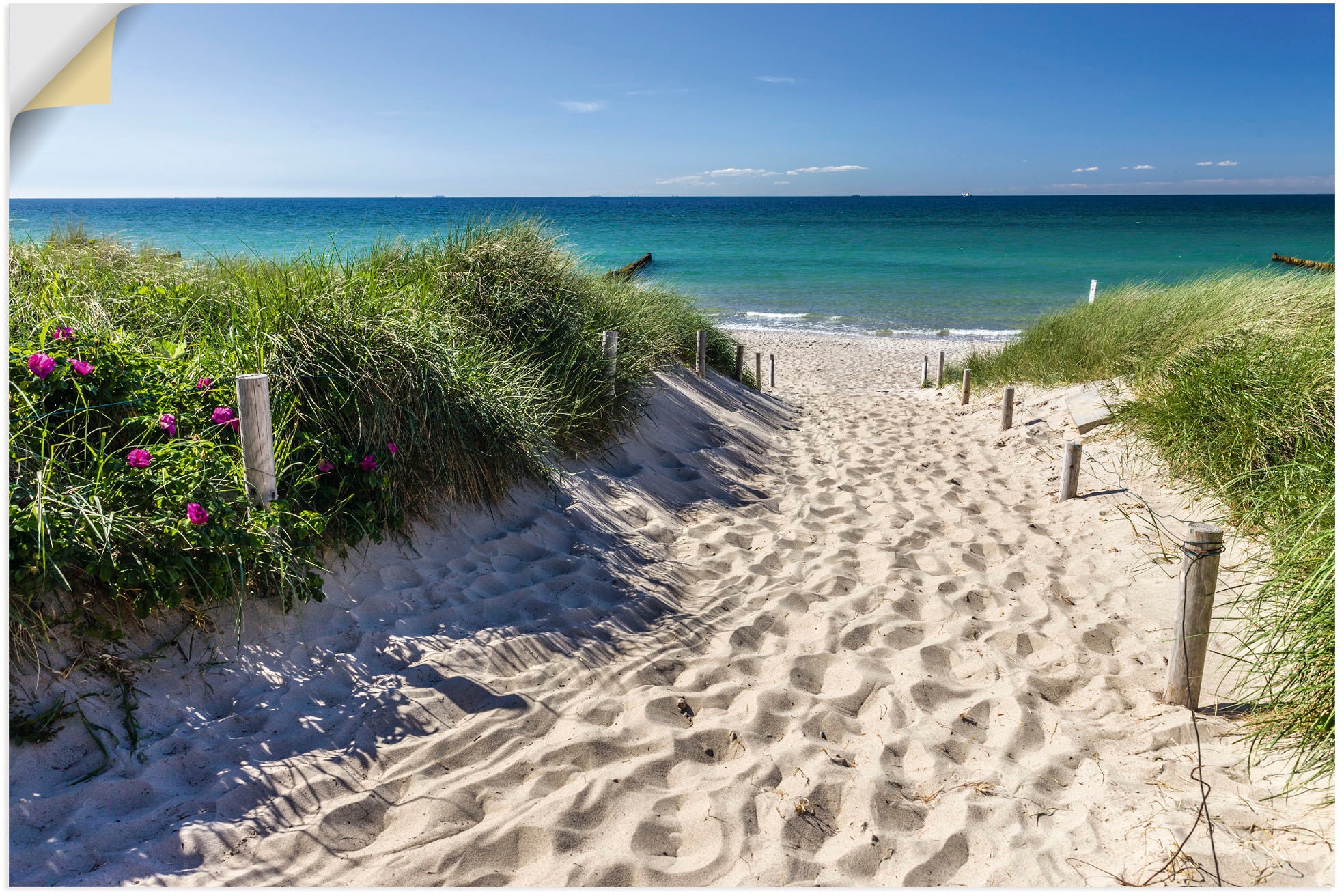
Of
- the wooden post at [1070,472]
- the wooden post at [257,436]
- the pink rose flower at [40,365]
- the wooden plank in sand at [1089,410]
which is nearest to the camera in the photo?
the pink rose flower at [40,365]

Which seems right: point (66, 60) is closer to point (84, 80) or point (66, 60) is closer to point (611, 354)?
point (84, 80)

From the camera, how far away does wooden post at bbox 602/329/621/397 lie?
700 cm

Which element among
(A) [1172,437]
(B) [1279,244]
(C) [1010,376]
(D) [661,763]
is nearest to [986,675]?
(D) [661,763]

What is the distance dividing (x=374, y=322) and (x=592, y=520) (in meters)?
2.03

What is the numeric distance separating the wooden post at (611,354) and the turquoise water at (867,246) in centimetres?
150

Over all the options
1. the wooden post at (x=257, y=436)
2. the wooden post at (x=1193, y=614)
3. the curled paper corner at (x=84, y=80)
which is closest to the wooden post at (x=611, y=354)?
the wooden post at (x=257, y=436)

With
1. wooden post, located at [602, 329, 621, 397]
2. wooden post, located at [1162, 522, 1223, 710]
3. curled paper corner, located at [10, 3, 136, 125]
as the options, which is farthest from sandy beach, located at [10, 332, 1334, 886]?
curled paper corner, located at [10, 3, 136, 125]

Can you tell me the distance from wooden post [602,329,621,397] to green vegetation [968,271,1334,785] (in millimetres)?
4730

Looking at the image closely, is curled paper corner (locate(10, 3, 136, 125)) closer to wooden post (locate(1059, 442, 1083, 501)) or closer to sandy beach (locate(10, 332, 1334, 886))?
sandy beach (locate(10, 332, 1334, 886))

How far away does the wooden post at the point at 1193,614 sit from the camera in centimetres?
345

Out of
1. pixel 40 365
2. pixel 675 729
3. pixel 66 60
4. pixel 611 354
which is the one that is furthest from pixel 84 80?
pixel 611 354

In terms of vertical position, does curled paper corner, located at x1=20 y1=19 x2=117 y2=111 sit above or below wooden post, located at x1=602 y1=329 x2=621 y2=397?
above

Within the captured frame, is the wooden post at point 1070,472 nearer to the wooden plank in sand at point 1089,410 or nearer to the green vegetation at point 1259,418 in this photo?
the green vegetation at point 1259,418

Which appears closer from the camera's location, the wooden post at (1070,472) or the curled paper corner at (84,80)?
the curled paper corner at (84,80)
